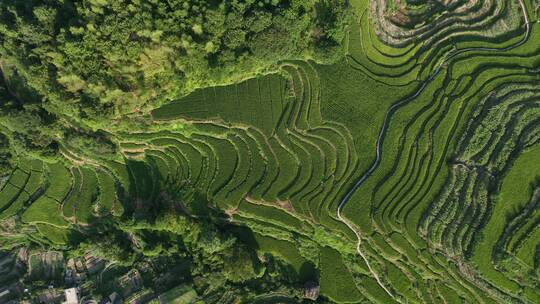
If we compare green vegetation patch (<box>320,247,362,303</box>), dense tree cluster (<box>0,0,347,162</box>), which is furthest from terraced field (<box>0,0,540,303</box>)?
dense tree cluster (<box>0,0,347,162</box>)

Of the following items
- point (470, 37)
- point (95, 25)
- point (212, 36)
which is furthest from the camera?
point (470, 37)

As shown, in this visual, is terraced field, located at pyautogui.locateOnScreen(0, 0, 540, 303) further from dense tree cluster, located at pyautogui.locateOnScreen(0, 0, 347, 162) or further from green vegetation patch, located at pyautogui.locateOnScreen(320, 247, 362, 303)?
dense tree cluster, located at pyautogui.locateOnScreen(0, 0, 347, 162)

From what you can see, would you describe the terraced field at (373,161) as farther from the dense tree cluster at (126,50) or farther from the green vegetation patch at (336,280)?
the dense tree cluster at (126,50)

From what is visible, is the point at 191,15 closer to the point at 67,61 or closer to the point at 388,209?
the point at 67,61

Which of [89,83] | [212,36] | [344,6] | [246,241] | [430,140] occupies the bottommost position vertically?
[246,241]

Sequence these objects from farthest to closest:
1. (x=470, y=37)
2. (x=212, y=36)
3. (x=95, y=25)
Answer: (x=470, y=37) → (x=212, y=36) → (x=95, y=25)

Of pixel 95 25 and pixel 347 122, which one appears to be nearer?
pixel 95 25

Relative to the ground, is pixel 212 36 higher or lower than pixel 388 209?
higher

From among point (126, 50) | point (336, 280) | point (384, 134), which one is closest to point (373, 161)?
point (384, 134)

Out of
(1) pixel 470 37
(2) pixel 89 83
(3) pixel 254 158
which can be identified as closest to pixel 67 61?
(2) pixel 89 83
